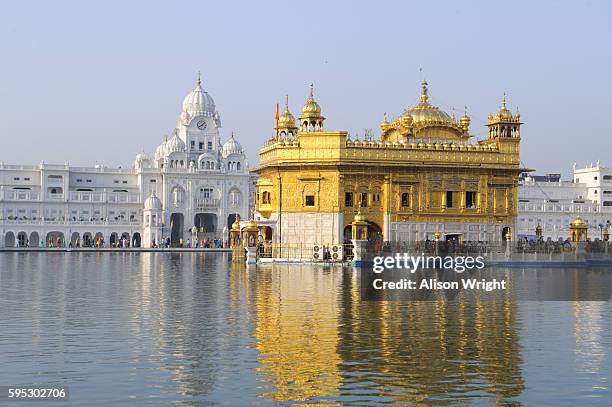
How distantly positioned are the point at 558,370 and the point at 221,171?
97472 millimetres

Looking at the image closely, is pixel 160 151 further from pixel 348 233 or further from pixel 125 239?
pixel 348 233

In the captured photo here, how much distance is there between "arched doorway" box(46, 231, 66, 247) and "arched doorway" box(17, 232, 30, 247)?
2281mm

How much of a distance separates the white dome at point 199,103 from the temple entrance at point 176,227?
1379 centimetres

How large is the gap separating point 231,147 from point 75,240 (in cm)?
2407

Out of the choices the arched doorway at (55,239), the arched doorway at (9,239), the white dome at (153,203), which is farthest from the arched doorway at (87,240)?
the arched doorway at (9,239)

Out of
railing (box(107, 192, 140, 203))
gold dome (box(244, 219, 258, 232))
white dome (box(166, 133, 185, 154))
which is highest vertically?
white dome (box(166, 133, 185, 154))

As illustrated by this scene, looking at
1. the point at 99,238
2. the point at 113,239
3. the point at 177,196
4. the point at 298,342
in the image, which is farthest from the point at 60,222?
the point at 298,342

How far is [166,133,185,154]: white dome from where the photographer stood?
113m

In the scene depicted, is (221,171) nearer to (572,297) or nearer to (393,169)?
(393,169)

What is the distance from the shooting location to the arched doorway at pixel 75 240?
101 metres

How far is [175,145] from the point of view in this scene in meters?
113

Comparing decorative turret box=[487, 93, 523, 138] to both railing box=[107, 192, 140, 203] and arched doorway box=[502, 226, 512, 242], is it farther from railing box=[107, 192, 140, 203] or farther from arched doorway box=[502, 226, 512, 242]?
railing box=[107, 192, 140, 203]

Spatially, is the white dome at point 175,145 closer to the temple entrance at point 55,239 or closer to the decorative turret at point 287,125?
the temple entrance at point 55,239

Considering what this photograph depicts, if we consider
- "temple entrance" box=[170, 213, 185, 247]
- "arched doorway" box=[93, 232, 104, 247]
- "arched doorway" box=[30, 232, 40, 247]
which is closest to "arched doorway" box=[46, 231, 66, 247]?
"arched doorway" box=[30, 232, 40, 247]
